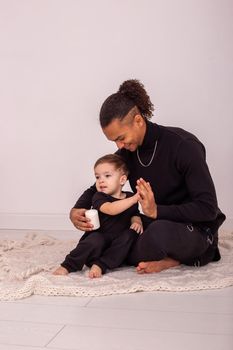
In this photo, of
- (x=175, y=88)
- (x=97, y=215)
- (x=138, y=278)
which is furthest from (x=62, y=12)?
(x=138, y=278)

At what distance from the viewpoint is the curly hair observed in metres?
1.61

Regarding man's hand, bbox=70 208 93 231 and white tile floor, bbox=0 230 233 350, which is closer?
white tile floor, bbox=0 230 233 350

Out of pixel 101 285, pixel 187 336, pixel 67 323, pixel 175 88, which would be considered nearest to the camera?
pixel 187 336

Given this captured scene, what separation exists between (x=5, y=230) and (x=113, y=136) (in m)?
1.29

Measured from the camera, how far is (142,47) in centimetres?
245

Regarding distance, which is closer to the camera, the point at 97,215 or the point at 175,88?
the point at 97,215

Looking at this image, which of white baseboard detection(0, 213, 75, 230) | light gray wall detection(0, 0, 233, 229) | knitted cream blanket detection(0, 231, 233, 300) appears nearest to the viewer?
knitted cream blanket detection(0, 231, 233, 300)

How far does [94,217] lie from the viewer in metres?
1.69

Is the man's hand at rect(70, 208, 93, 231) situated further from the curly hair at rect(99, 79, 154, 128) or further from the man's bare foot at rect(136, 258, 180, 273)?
the curly hair at rect(99, 79, 154, 128)

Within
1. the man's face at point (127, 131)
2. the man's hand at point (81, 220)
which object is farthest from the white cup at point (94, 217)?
the man's face at point (127, 131)

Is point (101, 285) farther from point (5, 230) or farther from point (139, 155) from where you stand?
point (5, 230)

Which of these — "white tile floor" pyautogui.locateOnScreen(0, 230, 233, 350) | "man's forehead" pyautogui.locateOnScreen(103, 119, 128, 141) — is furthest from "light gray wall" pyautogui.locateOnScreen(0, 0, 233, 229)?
"white tile floor" pyautogui.locateOnScreen(0, 230, 233, 350)

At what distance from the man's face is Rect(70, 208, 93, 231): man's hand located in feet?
0.94

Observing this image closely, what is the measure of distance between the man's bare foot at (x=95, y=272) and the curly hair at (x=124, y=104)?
48 cm
